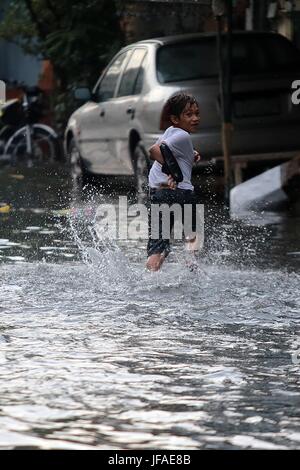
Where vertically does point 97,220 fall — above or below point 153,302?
above

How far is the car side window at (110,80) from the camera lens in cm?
1886

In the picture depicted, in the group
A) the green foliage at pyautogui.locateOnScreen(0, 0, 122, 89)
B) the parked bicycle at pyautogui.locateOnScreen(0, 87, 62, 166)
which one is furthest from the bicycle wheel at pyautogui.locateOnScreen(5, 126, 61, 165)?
the green foliage at pyautogui.locateOnScreen(0, 0, 122, 89)

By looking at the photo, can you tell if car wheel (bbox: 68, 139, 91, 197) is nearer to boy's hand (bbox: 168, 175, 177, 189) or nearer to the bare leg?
the bare leg

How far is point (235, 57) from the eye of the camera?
17.6 metres

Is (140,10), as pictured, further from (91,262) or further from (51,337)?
(51,337)

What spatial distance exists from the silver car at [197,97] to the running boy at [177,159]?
572cm

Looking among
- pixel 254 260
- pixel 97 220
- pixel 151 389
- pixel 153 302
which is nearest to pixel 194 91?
pixel 97 220

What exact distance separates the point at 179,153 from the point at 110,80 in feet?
29.4

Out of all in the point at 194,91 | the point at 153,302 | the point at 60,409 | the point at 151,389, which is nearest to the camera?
the point at 60,409

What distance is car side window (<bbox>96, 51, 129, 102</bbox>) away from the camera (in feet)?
61.9

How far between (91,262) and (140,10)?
13.6 meters

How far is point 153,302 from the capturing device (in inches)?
363

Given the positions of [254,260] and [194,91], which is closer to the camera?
[254,260]
